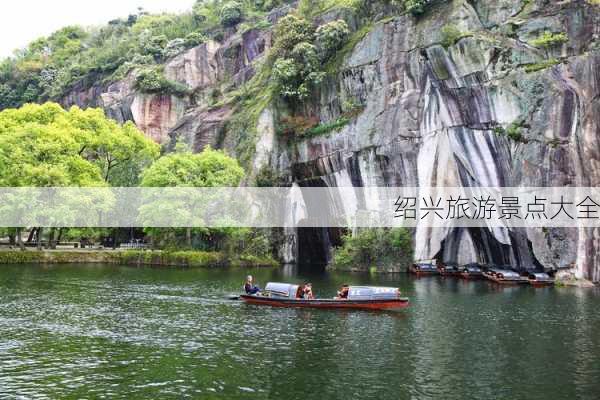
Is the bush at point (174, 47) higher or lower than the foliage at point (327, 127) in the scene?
higher

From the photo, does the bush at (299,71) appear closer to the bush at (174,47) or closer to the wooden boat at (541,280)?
the wooden boat at (541,280)

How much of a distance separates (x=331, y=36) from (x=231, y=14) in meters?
35.1

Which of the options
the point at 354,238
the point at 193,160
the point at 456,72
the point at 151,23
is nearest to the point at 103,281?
the point at 193,160

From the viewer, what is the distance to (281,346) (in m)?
23.4

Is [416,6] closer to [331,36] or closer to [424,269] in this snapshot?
[331,36]

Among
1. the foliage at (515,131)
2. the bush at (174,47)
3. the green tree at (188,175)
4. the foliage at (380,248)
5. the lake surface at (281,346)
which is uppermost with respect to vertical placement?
the bush at (174,47)

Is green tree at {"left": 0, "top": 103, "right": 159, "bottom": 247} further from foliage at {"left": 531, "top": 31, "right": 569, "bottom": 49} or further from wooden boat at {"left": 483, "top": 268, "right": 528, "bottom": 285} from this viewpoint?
foliage at {"left": 531, "top": 31, "right": 569, "bottom": 49}

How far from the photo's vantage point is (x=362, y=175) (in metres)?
62.0

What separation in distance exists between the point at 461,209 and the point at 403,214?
5.78m

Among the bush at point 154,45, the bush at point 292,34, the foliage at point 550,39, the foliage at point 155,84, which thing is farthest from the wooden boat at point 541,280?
the bush at point 154,45

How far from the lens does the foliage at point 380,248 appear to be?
59.7m

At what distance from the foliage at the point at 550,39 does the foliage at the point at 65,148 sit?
4243 cm

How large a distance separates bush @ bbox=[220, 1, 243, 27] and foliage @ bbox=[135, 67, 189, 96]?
1481 centimetres

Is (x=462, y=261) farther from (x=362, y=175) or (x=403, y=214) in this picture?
(x=362, y=175)
